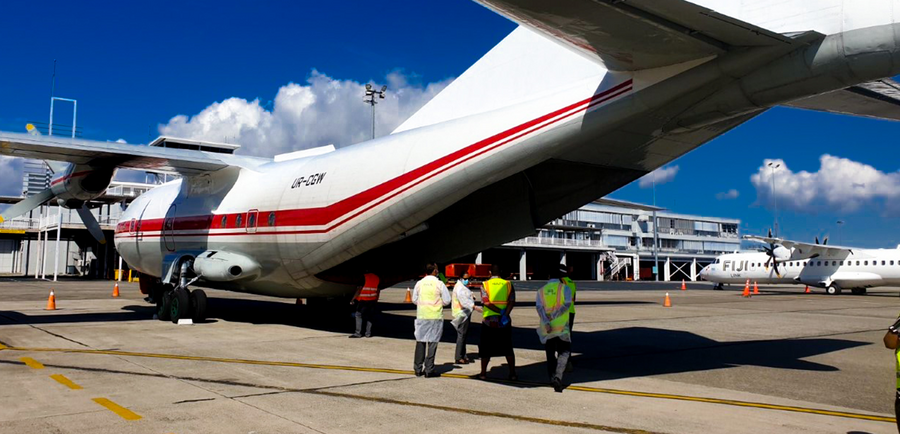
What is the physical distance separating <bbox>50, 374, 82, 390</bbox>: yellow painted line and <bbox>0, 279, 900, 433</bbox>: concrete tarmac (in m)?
0.01

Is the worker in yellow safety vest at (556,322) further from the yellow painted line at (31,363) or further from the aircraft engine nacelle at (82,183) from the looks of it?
the aircraft engine nacelle at (82,183)

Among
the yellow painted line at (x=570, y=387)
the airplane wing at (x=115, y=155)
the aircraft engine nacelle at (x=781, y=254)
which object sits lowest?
the yellow painted line at (x=570, y=387)

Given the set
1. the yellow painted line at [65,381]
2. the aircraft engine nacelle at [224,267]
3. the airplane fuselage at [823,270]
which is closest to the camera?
the yellow painted line at [65,381]

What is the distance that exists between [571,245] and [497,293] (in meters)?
65.4

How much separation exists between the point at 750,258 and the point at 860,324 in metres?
27.1

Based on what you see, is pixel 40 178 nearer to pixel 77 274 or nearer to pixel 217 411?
pixel 217 411

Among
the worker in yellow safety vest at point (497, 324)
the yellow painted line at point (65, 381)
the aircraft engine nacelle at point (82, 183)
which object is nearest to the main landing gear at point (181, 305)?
the aircraft engine nacelle at point (82, 183)

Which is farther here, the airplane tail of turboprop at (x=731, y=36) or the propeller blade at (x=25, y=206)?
the propeller blade at (x=25, y=206)

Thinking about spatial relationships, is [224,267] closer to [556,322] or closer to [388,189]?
[388,189]

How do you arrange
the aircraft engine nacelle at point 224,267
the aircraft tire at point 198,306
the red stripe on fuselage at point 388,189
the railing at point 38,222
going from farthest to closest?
the railing at point 38,222, the aircraft tire at point 198,306, the aircraft engine nacelle at point 224,267, the red stripe on fuselage at point 388,189

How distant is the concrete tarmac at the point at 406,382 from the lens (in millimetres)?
6148

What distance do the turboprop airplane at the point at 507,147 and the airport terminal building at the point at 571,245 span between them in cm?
3950

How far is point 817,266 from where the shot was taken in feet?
129

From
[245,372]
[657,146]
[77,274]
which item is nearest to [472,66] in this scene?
[657,146]
